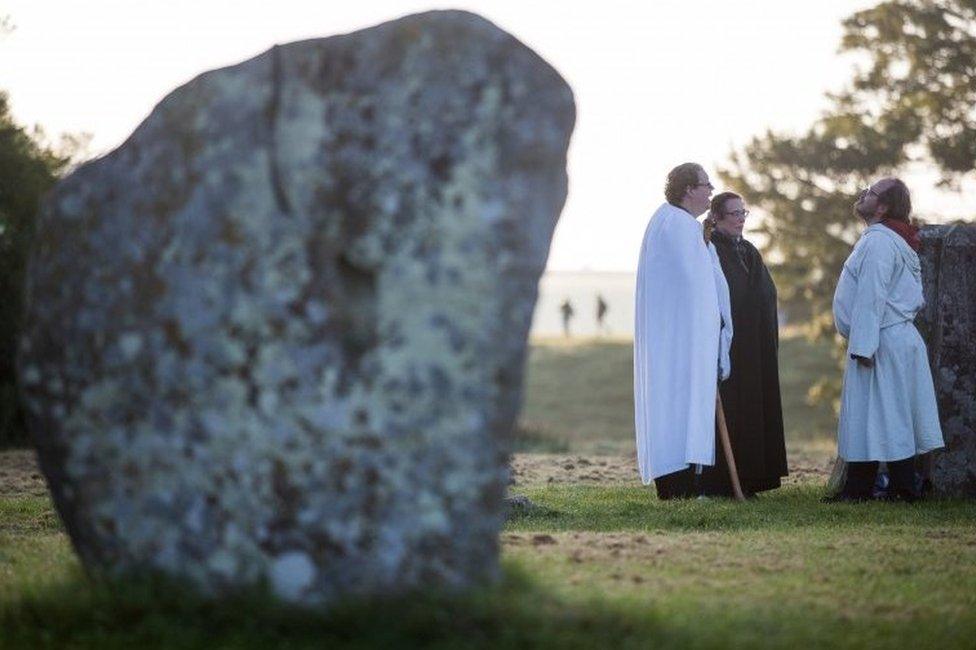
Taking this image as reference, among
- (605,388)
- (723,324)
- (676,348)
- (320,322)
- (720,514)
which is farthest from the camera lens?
(605,388)

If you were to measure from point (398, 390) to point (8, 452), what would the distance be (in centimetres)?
1466

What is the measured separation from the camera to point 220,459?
647 centimetres

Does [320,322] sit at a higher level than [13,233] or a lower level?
lower

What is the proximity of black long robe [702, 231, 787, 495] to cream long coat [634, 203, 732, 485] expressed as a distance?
2.41 ft

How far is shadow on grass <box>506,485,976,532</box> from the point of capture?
10.9 meters

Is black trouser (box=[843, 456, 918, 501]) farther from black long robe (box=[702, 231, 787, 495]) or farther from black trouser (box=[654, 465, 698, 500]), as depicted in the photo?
black trouser (box=[654, 465, 698, 500])

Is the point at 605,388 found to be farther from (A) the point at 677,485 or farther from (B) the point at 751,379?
(A) the point at 677,485

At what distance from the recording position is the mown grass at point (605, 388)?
149 ft

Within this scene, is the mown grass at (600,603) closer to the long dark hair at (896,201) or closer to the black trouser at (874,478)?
the black trouser at (874,478)

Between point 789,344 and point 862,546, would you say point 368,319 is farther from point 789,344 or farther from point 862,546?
point 789,344

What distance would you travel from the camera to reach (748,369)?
13.5m

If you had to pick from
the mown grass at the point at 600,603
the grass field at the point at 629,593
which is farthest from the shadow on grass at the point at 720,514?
the mown grass at the point at 600,603

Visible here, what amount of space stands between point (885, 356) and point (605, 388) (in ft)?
138

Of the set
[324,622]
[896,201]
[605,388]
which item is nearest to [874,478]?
[896,201]
